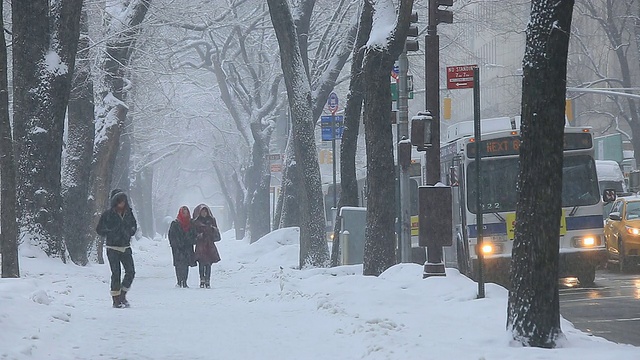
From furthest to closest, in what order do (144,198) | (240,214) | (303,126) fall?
1. (144,198)
2. (240,214)
3. (303,126)

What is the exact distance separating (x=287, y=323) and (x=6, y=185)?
17.5ft

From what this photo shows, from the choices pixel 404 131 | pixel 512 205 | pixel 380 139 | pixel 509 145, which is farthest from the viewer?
pixel 509 145

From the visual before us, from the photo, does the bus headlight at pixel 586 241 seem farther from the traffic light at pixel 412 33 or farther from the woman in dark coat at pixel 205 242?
the woman in dark coat at pixel 205 242

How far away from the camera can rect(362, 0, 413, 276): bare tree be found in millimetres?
17781

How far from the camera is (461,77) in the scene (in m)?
13.5

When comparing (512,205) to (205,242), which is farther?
(205,242)

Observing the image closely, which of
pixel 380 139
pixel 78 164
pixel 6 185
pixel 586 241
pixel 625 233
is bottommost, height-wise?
pixel 586 241

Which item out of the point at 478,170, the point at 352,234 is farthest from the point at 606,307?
the point at 352,234

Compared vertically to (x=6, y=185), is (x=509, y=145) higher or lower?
higher

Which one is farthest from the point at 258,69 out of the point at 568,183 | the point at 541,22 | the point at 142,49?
the point at 541,22

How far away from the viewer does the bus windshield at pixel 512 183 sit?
19641mm

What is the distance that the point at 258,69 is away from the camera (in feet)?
160

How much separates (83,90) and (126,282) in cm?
1091

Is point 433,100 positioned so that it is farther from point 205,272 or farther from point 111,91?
point 111,91
